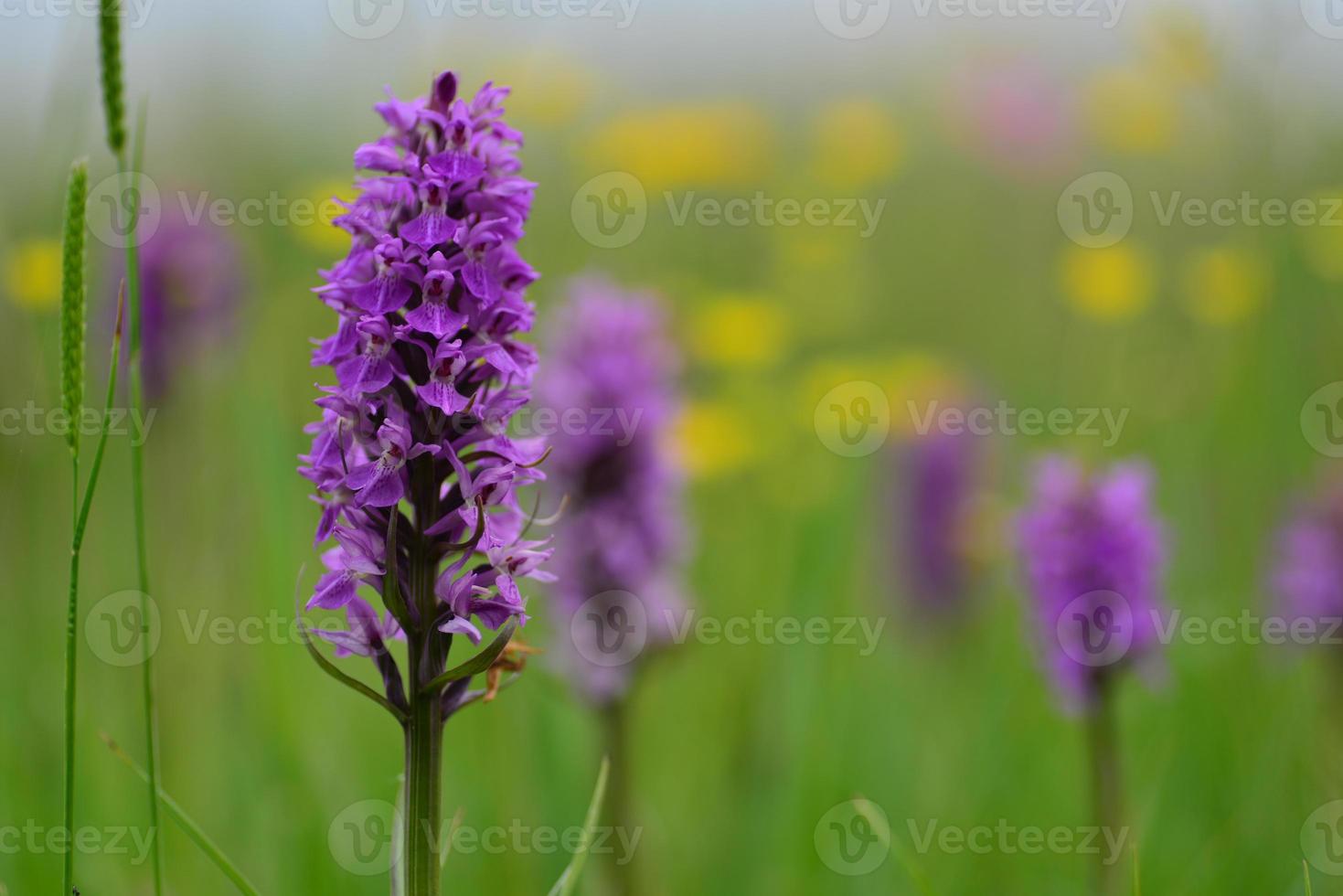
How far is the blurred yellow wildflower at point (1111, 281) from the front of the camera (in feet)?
23.5

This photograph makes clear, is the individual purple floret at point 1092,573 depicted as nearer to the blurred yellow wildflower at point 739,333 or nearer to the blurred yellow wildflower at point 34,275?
the blurred yellow wildflower at point 739,333

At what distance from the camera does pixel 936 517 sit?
779 cm

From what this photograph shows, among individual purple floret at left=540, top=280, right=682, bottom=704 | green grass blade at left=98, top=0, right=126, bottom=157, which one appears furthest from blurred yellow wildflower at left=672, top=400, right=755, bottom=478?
green grass blade at left=98, top=0, right=126, bottom=157

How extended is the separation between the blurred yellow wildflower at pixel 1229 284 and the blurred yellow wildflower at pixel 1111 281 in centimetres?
34

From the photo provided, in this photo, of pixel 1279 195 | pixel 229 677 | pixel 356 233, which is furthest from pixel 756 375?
pixel 356 233

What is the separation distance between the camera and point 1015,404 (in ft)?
29.2

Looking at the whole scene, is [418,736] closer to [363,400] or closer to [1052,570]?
[363,400]

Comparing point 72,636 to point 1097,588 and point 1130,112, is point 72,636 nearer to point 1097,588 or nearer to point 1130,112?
point 1097,588

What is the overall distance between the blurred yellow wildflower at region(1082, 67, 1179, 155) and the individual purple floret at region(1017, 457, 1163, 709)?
457cm

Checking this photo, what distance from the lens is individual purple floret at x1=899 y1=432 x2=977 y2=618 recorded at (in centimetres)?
739

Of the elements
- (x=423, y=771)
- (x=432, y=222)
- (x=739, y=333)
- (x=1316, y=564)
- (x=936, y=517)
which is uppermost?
(x=739, y=333)

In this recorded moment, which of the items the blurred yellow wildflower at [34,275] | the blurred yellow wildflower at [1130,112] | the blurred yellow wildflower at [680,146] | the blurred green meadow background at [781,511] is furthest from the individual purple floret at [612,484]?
the blurred yellow wildflower at [1130,112]

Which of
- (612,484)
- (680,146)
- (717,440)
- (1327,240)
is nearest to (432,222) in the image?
(612,484)

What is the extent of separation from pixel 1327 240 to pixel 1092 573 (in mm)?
4880
